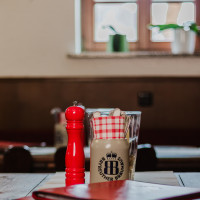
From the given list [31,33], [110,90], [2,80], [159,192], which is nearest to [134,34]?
[110,90]

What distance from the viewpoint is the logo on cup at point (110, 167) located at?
1.20m

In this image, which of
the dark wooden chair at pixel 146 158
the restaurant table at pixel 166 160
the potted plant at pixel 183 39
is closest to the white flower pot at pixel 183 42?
the potted plant at pixel 183 39

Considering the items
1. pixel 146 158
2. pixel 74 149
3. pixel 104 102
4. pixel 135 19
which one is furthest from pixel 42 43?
pixel 74 149

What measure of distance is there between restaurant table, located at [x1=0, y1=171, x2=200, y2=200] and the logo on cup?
0.75ft

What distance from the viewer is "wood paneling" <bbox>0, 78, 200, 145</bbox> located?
4.21 m

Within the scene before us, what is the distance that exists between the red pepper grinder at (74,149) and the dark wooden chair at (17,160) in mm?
1163

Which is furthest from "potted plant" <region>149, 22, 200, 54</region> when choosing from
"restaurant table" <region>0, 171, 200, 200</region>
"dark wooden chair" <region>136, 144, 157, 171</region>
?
"restaurant table" <region>0, 171, 200, 200</region>

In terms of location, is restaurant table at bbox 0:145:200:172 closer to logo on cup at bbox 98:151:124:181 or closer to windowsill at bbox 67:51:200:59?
logo on cup at bbox 98:151:124:181

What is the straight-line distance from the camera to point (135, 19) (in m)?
4.50

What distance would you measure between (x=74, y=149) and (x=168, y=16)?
3.46 meters

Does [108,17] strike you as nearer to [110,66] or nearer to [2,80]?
[110,66]

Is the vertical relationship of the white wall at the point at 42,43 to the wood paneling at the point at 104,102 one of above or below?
above

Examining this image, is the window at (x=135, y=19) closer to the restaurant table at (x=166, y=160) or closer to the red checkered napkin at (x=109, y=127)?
the restaurant table at (x=166, y=160)

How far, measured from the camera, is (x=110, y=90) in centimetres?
428
